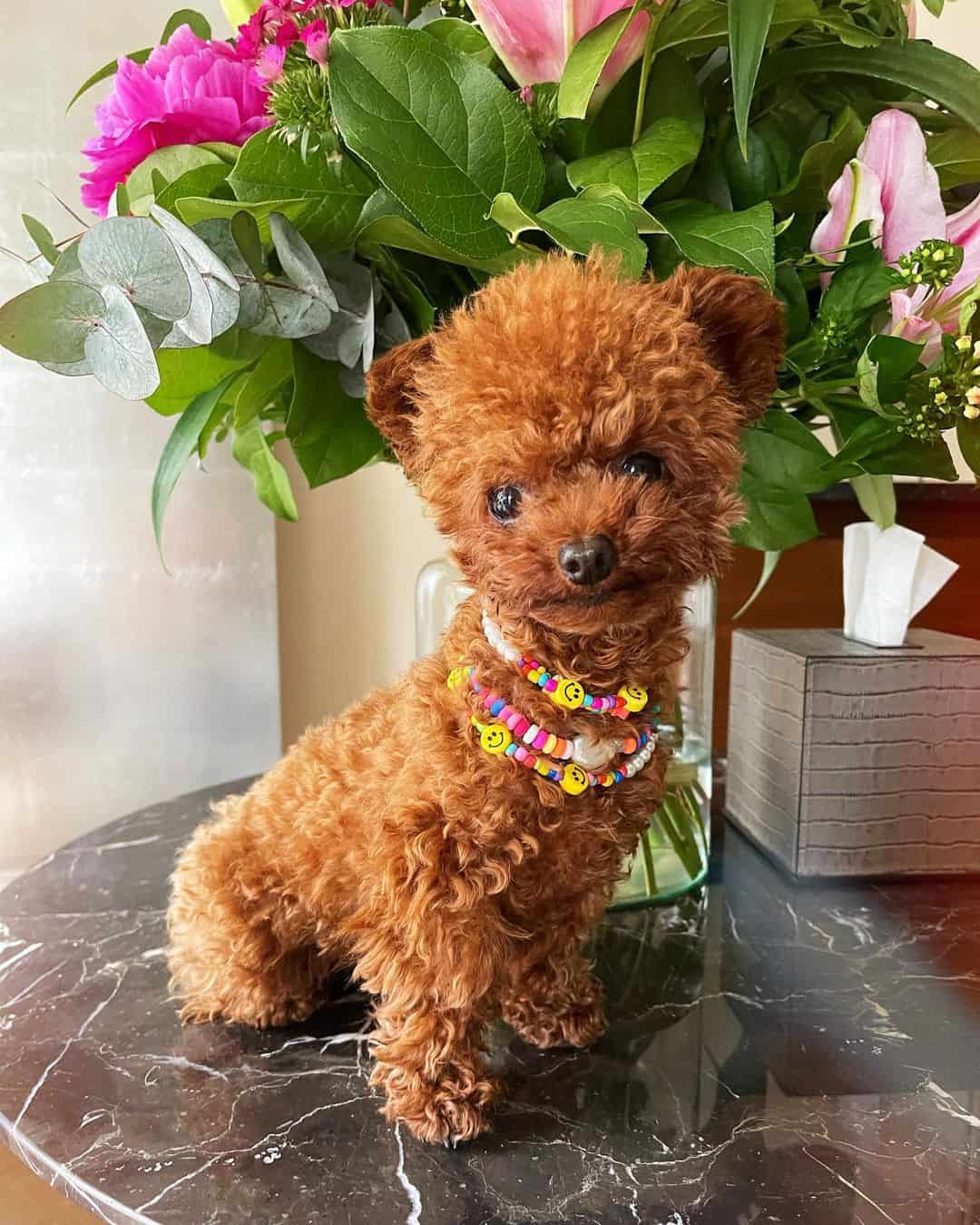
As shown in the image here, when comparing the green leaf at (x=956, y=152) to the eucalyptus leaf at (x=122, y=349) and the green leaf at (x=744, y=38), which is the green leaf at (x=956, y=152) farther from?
the eucalyptus leaf at (x=122, y=349)

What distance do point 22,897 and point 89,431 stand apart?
55 centimetres

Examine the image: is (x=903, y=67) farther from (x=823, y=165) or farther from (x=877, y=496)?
(x=877, y=496)

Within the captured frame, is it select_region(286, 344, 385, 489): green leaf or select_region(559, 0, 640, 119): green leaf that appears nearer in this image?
select_region(559, 0, 640, 119): green leaf

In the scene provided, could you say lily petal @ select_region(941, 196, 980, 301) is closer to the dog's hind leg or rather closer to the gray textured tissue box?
the gray textured tissue box

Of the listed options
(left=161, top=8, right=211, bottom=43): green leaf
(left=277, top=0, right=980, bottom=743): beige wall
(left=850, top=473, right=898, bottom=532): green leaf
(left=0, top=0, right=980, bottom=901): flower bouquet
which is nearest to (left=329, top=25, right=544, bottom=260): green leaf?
(left=0, top=0, right=980, bottom=901): flower bouquet

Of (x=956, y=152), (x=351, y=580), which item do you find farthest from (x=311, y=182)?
(x=351, y=580)

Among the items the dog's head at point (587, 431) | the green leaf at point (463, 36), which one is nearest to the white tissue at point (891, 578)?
the dog's head at point (587, 431)

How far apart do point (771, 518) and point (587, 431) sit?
0.82 ft

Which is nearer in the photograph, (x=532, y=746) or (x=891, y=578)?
(x=532, y=746)

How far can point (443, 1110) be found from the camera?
501mm

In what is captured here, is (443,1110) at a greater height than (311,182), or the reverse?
(311,182)

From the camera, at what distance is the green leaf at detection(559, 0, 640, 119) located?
0.47m

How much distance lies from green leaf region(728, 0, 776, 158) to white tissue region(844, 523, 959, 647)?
41cm

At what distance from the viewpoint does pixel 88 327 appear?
17.5 inches
